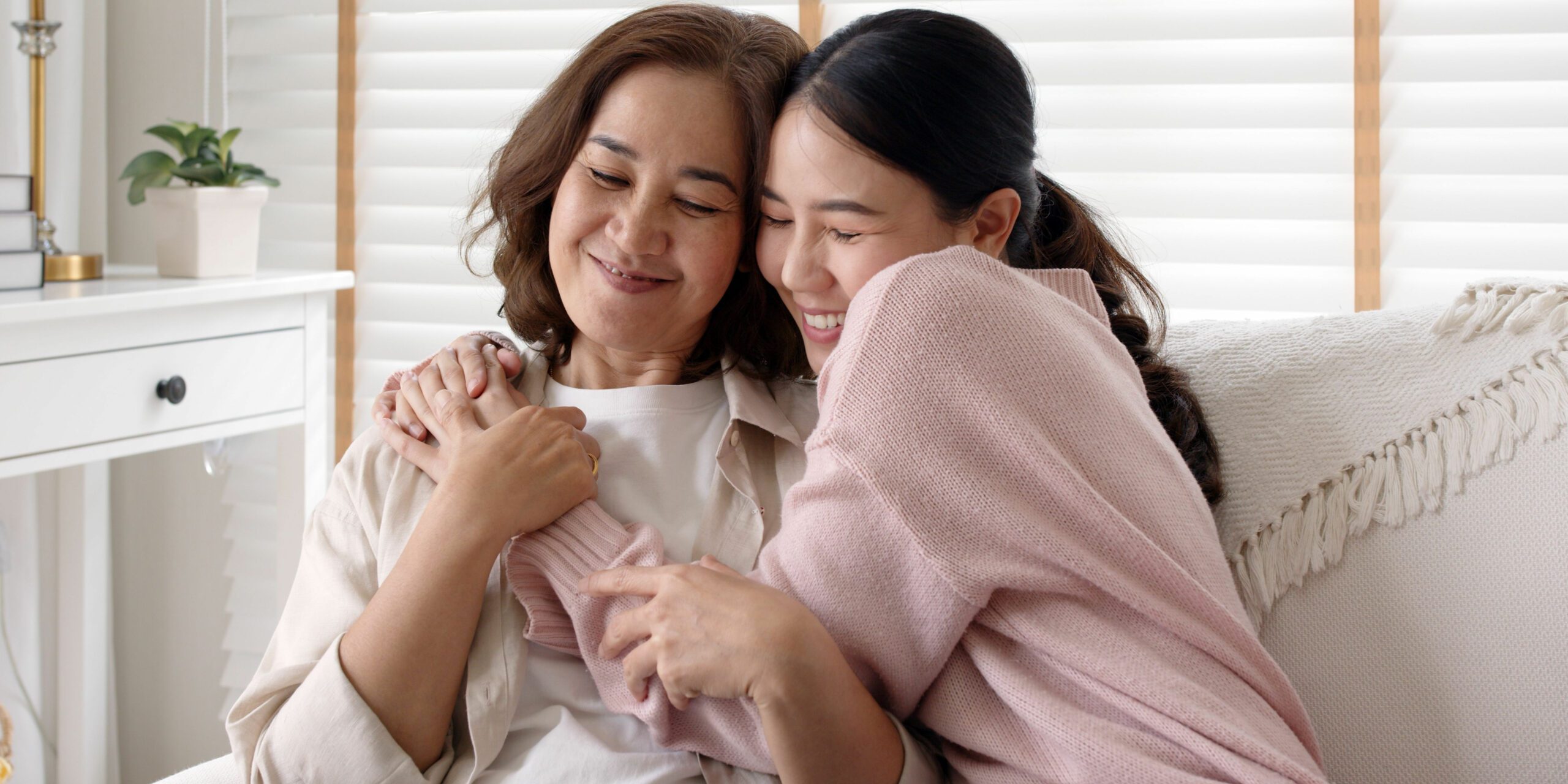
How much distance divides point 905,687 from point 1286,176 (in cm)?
133

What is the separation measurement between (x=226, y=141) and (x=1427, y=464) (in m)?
1.84

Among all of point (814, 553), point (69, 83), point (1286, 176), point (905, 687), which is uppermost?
point (69, 83)

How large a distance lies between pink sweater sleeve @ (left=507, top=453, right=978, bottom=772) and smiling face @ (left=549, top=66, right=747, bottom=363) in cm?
26

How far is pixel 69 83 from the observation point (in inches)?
91.3

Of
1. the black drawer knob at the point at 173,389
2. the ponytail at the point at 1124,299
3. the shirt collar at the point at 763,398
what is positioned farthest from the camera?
the black drawer knob at the point at 173,389

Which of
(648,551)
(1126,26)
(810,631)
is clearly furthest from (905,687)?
(1126,26)

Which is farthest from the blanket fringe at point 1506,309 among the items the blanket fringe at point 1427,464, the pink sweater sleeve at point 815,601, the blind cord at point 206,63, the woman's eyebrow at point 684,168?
the blind cord at point 206,63

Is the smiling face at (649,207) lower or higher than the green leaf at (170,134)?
lower

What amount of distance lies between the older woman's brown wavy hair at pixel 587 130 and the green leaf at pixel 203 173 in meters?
0.80

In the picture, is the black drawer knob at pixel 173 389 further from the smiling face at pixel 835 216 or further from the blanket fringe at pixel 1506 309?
the blanket fringe at pixel 1506 309

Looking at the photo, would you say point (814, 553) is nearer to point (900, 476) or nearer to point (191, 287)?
point (900, 476)

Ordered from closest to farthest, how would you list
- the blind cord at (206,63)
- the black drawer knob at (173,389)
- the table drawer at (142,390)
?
the table drawer at (142,390), the black drawer knob at (173,389), the blind cord at (206,63)

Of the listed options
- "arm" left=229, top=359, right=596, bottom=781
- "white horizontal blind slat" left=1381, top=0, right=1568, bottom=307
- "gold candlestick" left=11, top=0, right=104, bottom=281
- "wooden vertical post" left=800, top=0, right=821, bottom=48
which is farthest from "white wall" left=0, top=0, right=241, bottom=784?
"white horizontal blind slat" left=1381, top=0, right=1568, bottom=307

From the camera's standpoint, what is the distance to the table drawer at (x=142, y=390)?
5.46 ft
